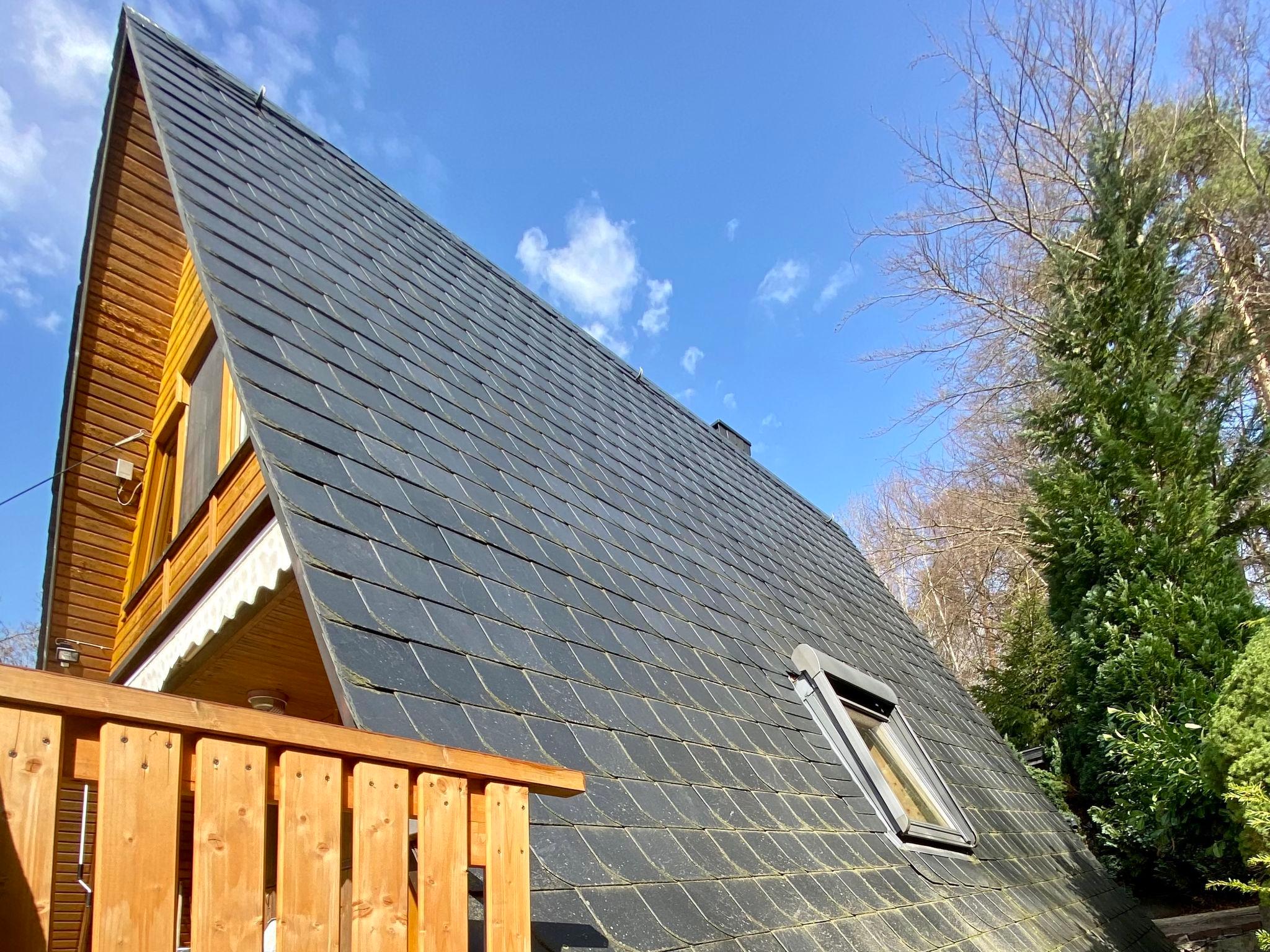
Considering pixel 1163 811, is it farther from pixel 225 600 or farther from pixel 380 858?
pixel 380 858

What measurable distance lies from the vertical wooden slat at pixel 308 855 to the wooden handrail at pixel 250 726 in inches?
2.0

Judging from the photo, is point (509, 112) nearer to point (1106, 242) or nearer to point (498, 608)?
point (1106, 242)

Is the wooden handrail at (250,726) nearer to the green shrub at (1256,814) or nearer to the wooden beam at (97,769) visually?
the wooden beam at (97,769)

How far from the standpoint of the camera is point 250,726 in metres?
1.55

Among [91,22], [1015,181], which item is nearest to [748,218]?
[1015,181]

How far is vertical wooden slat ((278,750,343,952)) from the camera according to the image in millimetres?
1546

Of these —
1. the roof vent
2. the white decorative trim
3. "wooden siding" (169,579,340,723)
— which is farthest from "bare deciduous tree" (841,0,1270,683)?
the white decorative trim

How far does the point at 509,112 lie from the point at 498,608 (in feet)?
44.5

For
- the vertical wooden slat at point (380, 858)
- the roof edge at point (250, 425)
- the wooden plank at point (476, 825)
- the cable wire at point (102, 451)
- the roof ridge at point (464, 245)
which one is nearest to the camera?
the vertical wooden slat at point (380, 858)

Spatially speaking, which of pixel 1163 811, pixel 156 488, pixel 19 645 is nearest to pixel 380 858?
pixel 156 488

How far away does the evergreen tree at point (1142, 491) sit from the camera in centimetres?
745

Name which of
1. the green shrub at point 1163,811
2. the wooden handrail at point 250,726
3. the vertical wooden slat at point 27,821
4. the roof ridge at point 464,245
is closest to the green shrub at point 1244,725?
the green shrub at point 1163,811

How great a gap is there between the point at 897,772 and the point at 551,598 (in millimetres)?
3178

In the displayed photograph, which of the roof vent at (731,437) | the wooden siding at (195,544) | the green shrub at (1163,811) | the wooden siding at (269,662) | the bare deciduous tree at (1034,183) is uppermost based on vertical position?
the bare deciduous tree at (1034,183)
